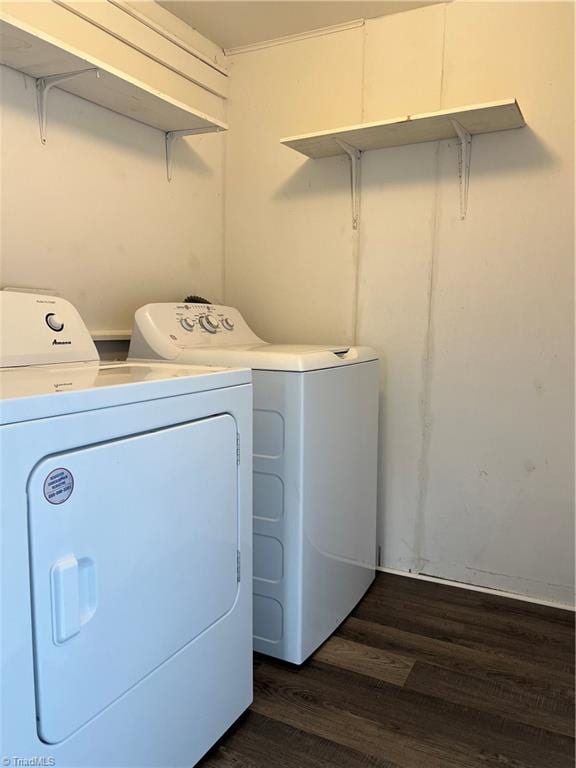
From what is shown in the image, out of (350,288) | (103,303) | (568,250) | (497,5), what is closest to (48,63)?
(103,303)

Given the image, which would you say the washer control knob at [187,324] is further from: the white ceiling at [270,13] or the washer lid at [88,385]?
the white ceiling at [270,13]

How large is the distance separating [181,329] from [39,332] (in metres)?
0.56

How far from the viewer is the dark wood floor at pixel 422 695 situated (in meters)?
1.42

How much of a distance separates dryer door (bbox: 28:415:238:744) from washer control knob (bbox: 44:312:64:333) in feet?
1.98

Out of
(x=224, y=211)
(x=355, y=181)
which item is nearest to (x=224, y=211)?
(x=224, y=211)

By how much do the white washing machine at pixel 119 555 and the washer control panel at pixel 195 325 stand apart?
1.38 feet

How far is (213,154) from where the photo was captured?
8.48ft

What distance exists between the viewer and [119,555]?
41.8 inches

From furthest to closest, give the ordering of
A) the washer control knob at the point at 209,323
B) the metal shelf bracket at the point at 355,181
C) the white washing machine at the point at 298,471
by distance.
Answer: the metal shelf bracket at the point at 355,181, the washer control knob at the point at 209,323, the white washing machine at the point at 298,471

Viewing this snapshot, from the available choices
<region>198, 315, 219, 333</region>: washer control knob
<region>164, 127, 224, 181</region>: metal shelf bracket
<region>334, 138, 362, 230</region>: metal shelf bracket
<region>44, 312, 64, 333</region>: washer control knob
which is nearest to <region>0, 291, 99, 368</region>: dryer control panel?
<region>44, 312, 64, 333</region>: washer control knob

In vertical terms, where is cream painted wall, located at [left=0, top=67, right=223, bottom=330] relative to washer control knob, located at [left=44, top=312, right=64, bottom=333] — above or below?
above

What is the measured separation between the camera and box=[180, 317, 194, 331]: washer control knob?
2041 millimetres

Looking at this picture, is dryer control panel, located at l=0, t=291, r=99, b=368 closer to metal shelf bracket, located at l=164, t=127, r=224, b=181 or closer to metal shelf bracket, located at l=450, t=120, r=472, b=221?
metal shelf bracket, located at l=164, t=127, r=224, b=181

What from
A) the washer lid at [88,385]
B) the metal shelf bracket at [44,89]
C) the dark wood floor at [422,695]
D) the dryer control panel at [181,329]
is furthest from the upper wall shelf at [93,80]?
the dark wood floor at [422,695]
